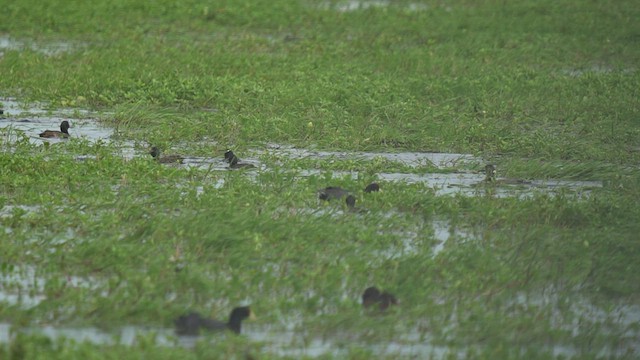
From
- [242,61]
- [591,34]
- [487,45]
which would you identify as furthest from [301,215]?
[591,34]

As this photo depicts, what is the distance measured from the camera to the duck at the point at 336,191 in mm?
9547

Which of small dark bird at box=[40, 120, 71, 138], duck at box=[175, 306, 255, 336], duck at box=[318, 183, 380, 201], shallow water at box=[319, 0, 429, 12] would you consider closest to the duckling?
duck at box=[318, 183, 380, 201]

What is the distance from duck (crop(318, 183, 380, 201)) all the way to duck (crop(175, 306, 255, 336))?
2869 mm

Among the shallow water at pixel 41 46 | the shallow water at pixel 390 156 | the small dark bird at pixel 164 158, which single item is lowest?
the shallow water at pixel 390 156

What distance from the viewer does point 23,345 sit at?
6.10 meters

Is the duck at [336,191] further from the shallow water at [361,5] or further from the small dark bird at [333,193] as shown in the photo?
the shallow water at [361,5]

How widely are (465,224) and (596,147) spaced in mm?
3261

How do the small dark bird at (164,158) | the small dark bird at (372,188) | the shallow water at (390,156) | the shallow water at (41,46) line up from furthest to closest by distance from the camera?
the shallow water at (41,46)
the shallow water at (390,156)
the small dark bird at (164,158)
the small dark bird at (372,188)

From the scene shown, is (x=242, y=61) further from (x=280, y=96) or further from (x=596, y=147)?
(x=596, y=147)

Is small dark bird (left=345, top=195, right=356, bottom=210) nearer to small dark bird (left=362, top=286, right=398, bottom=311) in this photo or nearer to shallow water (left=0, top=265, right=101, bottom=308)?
small dark bird (left=362, top=286, right=398, bottom=311)

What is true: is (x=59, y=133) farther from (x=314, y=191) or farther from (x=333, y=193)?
(x=333, y=193)

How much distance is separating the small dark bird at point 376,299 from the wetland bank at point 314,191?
0.24 feet

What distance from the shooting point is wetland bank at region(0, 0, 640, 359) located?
22.5 feet

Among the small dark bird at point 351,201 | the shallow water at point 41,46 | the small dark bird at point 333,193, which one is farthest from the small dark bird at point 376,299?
Result: the shallow water at point 41,46
